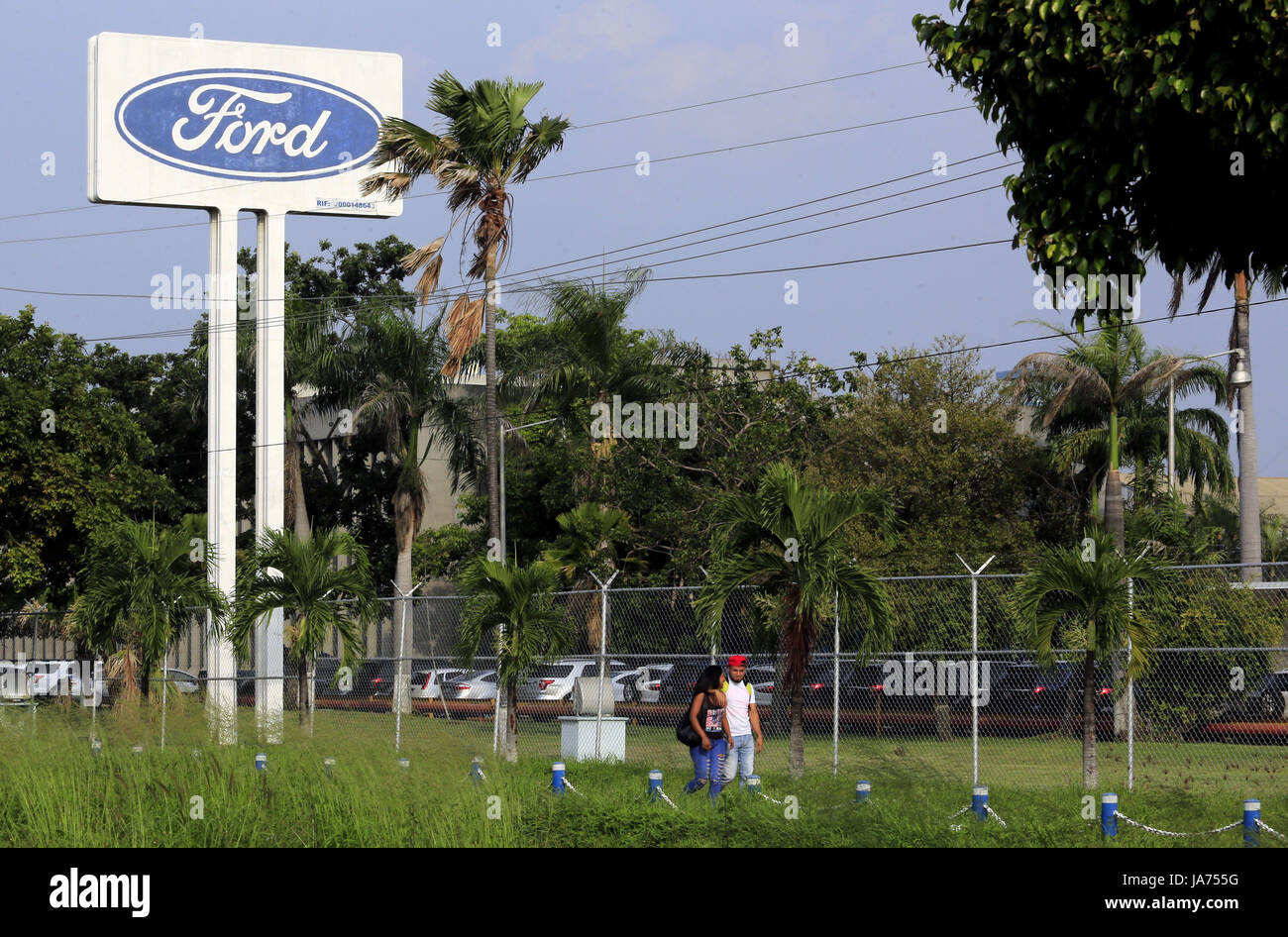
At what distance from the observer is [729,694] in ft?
48.5

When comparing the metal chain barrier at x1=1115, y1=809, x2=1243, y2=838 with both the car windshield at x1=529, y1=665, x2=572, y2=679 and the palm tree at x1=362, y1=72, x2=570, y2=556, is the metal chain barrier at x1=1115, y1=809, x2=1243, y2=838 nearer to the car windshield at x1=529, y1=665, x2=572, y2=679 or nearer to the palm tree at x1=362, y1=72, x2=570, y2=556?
the palm tree at x1=362, y1=72, x2=570, y2=556

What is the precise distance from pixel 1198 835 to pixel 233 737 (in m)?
8.73

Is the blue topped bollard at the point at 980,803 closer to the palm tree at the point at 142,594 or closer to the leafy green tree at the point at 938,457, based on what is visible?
the palm tree at the point at 142,594

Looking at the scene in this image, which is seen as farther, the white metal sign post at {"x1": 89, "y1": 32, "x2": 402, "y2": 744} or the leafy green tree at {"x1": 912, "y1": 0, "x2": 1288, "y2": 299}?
the white metal sign post at {"x1": 89, "y1": 32, "x2": 402, "y2": 744}

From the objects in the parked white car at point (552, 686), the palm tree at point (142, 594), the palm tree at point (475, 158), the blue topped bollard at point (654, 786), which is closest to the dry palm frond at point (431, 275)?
the palm tree at point (475, 158)

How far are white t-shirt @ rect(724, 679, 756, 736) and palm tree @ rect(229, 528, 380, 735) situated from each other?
8.34 meters

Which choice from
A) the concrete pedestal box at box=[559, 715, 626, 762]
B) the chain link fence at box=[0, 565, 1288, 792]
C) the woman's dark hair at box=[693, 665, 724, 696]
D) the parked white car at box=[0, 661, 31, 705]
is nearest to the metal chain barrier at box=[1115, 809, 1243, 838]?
the chain link fence at box=[0, 565, 1288, 792]

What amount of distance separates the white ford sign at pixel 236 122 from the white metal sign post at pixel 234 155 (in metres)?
0.02

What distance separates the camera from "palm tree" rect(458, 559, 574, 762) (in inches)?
738

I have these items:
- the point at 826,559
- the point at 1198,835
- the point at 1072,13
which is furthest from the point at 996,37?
the point at 826,559

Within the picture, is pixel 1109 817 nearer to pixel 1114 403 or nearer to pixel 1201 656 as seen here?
pixel 1201 656

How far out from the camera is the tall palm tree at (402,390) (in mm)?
39281

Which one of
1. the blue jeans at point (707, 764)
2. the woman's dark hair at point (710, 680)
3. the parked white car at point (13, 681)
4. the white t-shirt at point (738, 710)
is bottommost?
the parked white car at point (13, 681)
